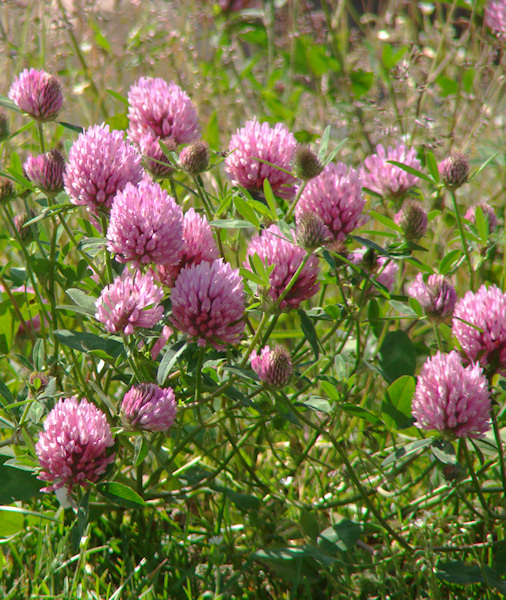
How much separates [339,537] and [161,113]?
860 mm

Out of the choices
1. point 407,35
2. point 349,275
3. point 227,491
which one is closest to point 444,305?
point 349,275

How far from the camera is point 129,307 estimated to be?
105 cm

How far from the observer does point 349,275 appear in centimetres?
136

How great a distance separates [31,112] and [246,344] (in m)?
0.60

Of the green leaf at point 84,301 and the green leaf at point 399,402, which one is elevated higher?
the green leaf at point 84,301

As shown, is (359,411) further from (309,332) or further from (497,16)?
(497,16)

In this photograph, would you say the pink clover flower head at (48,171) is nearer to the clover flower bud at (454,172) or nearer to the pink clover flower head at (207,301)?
the pink clover flower head at (207,301)

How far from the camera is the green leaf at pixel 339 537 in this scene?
1258 millimetres

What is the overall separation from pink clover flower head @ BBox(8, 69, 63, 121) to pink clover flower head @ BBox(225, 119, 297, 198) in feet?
1.15

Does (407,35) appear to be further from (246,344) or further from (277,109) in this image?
(246,344)

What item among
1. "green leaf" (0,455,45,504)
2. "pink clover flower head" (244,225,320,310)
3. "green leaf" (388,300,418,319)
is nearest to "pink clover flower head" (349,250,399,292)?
"green leaf" (388,300,418,319)

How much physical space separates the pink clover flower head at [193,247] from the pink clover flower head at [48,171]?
0.83 ft

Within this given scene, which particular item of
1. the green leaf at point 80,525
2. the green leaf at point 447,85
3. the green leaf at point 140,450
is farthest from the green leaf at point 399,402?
the green leaf at point 447,85

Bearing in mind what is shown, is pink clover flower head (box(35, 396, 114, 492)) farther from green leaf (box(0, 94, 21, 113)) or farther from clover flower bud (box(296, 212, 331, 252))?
green leaf (box(0, 94, 21, 113))
